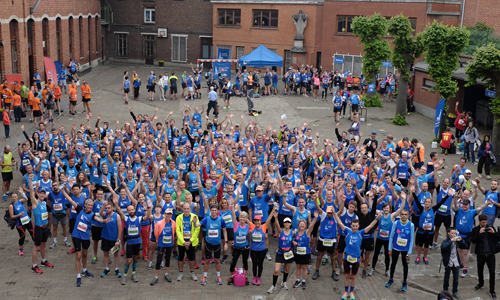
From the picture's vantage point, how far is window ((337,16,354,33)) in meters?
36.6

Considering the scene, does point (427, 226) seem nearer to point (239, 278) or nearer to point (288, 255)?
point (288, 255)

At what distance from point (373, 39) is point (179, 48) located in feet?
74.6

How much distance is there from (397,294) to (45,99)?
1907 centimetres

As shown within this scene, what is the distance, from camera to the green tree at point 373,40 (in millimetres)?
28391

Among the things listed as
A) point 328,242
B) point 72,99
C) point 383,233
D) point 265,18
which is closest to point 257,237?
point 328,242

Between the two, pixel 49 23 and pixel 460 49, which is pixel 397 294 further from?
pixel 49 23

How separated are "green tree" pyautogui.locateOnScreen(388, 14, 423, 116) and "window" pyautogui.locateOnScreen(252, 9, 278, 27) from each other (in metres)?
16.0

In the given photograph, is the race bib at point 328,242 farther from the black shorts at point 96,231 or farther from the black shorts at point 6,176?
the black shorts at point 6,176

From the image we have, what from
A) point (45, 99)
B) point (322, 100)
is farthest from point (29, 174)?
point (322, 100)

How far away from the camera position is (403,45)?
25.7 metres

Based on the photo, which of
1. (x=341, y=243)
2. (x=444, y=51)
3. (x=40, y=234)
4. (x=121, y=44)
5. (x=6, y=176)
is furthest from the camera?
(x=121, y=44)

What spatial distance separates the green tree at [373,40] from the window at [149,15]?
2386 cm

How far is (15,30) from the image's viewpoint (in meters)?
27.4

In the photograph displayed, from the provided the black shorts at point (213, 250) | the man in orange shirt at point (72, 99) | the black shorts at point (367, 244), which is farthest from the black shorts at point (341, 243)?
the man in orange shirt at point (72, 99)
